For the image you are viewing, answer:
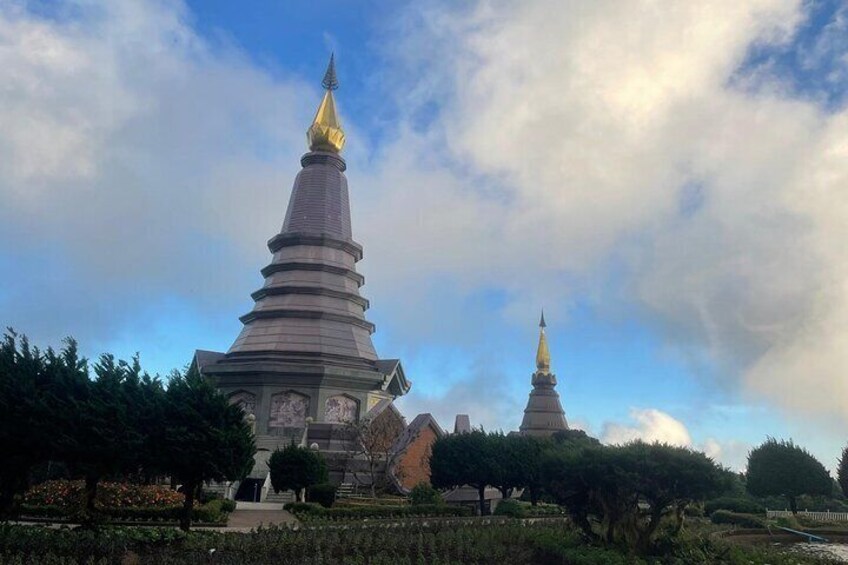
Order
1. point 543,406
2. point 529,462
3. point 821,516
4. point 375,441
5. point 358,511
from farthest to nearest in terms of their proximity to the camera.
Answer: point 543,406 < point 375,441 < point 821,516 < point 529,462 < point 358,511

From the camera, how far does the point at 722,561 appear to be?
56.3ft

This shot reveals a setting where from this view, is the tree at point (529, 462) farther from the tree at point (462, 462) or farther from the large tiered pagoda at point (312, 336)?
the large tiered pagoda at point (312, 336)

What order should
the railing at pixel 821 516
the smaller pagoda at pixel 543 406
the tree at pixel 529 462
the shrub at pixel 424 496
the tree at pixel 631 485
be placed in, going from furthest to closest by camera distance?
the smaller pagoda at pixel 543 406
the railing at pixel 821 516
the tree at pixel 529 462
the shrub at pixel 424 496
the tree at pixel 631 485

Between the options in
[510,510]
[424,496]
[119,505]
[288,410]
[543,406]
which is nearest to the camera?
[119,505]

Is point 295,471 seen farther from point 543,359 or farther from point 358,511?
point 543,359

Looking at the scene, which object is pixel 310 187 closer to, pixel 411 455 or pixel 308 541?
pixel 411 455

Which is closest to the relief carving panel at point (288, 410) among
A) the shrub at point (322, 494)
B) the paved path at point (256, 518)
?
the shrub at point (322, 494)

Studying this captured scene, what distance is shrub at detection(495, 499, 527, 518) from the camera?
33875mm

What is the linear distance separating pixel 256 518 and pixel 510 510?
13.0 m

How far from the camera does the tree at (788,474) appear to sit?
152 ft

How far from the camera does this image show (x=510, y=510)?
112 ft

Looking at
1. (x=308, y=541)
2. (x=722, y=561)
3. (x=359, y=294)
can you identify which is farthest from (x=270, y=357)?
(x=722, y=561)

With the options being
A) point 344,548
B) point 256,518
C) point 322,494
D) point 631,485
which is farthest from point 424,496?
point 631,485

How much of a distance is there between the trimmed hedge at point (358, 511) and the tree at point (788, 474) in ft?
89.9
